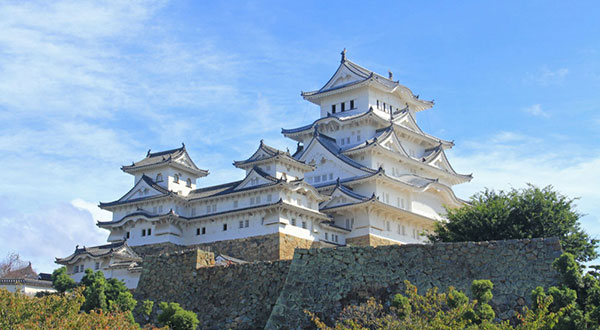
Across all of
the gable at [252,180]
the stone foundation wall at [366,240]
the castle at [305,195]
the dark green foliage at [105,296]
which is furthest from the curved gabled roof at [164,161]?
the dark green foliage at [105,296]

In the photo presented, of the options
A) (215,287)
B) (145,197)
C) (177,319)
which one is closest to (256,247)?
(145,197)

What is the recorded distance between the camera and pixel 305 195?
55469 mm

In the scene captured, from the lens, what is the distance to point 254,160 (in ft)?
185

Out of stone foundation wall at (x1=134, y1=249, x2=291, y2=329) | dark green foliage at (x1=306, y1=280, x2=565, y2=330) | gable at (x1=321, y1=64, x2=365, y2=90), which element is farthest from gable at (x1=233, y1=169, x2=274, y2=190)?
dark green foliage at (x1=306, y1=280, x2=565, y2=330)

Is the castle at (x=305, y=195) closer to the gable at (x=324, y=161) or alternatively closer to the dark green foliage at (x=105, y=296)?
the gable at (x=324, y=161)

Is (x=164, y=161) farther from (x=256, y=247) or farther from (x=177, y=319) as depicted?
(x=177, y=319)

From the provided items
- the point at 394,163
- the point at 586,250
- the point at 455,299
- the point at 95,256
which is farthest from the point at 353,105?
the point at 455,299

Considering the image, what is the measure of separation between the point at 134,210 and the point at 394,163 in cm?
2127

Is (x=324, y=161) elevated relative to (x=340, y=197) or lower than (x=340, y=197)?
elevated

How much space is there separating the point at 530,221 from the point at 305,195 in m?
19.6

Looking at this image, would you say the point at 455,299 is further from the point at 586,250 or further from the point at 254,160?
the point at 254,160

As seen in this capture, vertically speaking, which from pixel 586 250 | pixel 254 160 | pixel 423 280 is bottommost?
pixel 423 280

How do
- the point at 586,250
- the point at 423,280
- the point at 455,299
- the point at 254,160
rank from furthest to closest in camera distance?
1. the point at 254,160
2. the point at 586,250
3. the point at 423,280
4. the point at 455,299

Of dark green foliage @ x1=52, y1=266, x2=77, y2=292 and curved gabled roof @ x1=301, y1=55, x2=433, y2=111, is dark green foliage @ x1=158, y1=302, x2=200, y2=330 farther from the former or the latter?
curved gabled roof @ x1=301, y1=55, x2=433, y2=111
